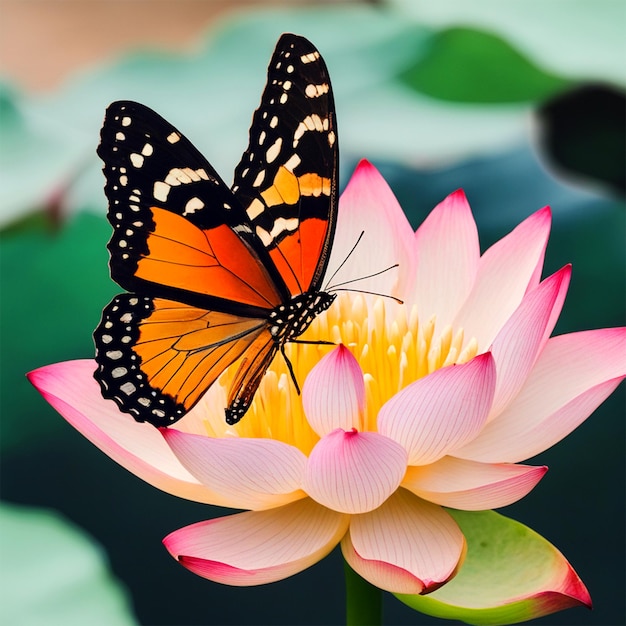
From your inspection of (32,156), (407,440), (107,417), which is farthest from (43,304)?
(407,440)

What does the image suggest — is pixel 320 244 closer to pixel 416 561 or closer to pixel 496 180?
pixel 416 561

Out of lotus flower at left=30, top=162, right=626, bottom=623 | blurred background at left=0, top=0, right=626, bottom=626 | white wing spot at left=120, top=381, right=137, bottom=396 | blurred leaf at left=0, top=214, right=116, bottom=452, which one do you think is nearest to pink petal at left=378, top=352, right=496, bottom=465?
lotus flower at left=30, top=162, right=626, bottom=623

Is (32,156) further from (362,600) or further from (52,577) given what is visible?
(362,600)

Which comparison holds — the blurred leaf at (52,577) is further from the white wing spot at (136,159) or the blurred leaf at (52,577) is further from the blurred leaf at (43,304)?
the white wing spot at (136,159)

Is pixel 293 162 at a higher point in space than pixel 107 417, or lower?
higher

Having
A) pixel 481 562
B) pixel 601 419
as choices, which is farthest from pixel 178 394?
pixel 601 419
